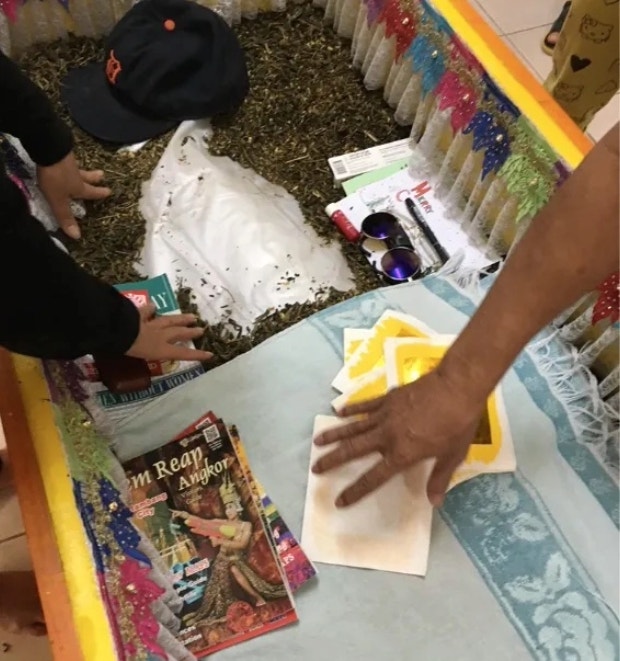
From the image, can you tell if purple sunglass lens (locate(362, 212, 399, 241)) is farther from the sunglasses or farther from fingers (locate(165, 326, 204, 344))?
fingers (locate(165, 326, 204, 344))

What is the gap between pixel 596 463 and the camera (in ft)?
3.48

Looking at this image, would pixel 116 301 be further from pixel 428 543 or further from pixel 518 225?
pixel 518 225

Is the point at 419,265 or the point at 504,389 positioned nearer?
the point at 504,389

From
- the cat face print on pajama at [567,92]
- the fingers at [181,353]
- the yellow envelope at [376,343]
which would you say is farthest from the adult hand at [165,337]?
the cat face print on pajama at [567,92]

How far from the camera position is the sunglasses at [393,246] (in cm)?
132

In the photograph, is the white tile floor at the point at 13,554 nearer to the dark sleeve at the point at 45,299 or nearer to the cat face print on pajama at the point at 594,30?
the dark sleeve at the point at 45,299

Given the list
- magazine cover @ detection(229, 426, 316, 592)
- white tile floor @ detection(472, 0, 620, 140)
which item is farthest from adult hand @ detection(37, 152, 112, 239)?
white tile floor @ detection(472, 0, 620, 140)

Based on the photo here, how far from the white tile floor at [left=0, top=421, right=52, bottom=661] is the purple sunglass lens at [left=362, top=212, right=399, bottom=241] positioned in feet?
2.57

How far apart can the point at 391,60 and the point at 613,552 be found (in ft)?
3.29

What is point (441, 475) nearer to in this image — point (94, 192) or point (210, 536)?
point (210, 536)

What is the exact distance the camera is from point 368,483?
35.8 inches

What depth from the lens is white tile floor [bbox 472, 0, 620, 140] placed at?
1958 mm

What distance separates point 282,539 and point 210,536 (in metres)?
0.10

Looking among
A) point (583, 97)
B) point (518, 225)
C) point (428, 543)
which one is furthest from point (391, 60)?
point (428, 543)
